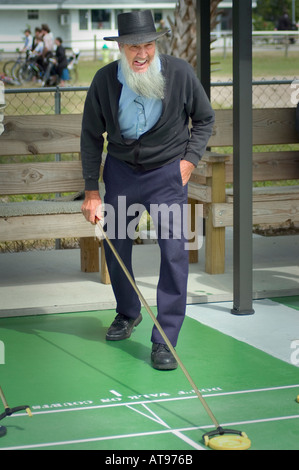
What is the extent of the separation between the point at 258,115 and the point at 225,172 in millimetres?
568

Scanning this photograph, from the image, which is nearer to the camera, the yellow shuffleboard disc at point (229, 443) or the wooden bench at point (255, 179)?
the yellow shuffleboard disc at point (229, 443)

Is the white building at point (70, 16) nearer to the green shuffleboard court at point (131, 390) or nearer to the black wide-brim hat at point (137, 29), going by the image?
the green shuffleboard court at point (131, 390)

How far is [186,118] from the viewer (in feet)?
18.3

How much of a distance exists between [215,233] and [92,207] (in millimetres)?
1985

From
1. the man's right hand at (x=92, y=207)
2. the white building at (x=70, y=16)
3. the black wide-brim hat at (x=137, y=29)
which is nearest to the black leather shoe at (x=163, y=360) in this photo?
the man's right hand at (x=92, y=207)

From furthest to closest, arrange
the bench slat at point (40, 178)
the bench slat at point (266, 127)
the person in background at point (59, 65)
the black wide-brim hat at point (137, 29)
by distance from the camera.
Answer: the person in background at point (59, 65), the bench slat at point (266, 127), the bench slat at point (40, 178), the black wide-brim hat at point (137, 29)

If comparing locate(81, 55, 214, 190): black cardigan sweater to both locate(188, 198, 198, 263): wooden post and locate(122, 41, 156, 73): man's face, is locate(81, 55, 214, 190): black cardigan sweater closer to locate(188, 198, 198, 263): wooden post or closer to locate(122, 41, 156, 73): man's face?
locate(122, 41, 156, 73): man's face

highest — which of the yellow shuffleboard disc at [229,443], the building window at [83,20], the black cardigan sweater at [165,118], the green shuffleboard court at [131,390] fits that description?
the building window at [83,20]

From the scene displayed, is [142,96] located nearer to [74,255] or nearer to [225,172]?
[225,172]

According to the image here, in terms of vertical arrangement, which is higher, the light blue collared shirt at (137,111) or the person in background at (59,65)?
the light blue collared shirt at (137,111)

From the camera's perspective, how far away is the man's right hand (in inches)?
221

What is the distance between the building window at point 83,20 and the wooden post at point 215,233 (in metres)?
60.0

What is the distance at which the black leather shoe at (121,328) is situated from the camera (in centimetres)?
595

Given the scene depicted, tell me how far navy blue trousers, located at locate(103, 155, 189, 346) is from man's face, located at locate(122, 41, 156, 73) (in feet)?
1.92
